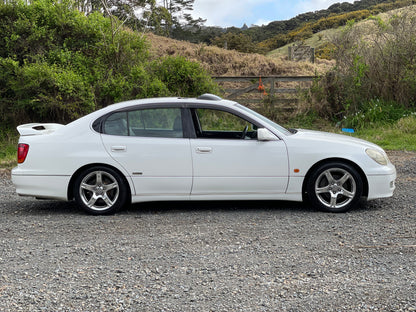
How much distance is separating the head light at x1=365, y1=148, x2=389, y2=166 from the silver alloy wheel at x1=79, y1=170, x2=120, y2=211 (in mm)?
3335

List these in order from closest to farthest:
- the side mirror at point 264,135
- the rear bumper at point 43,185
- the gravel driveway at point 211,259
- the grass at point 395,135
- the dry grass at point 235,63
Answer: the gravel driveway at point 211,259 < the side mirror at point 264,135 < the rear bumper at point 43,185 < the grass at point 395,135 < the dry grass at point 235,63

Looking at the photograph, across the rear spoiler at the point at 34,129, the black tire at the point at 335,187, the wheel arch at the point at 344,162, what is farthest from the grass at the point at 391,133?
the rear spoiler at the point at 34,129

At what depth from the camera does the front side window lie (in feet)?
22.0

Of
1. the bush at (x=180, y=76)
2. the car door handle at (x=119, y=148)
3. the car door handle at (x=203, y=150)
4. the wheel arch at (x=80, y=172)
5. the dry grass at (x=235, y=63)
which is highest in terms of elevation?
the dry grass at (x=235, y=63)

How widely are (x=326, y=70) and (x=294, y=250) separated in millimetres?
12330

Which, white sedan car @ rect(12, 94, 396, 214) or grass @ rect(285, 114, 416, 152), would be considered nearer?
→ white sedan car @ rect(12, 94, 396, 214)

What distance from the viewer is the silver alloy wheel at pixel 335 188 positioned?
6500 mm

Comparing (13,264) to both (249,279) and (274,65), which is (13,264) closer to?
(249,279)

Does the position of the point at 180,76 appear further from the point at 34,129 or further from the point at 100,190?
the point at 100,190

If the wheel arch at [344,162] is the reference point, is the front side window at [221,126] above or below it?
above

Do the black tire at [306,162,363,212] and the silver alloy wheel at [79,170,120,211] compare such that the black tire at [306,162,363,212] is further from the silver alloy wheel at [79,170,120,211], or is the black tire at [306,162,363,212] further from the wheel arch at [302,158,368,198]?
the silver alloy wheel at [79,170,120,211]

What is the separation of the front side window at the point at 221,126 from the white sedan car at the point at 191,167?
0.04m

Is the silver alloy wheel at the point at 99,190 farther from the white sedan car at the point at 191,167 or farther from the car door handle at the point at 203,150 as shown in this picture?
the car door handle at the point at 203,150

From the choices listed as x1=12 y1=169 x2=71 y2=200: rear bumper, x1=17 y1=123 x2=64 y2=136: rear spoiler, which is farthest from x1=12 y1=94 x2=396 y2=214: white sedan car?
x1=17 y1=123 x2=64 y2=136: rear spoiler
